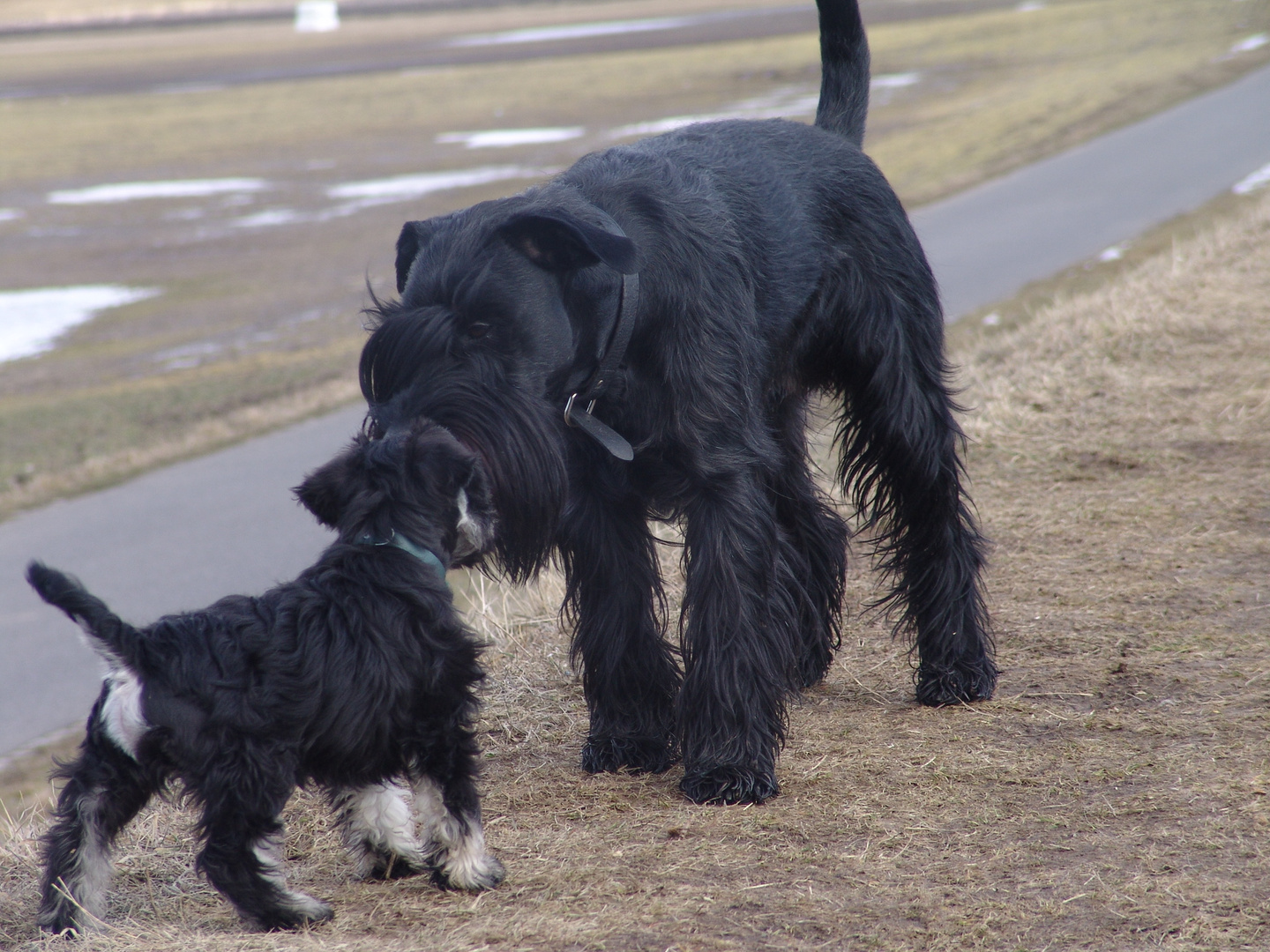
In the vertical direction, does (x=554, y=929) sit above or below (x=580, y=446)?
below

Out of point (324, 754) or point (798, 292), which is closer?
point (324, 754)

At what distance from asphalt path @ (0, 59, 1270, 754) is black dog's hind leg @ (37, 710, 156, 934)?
13.2 ft

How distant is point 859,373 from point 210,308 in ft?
50.9

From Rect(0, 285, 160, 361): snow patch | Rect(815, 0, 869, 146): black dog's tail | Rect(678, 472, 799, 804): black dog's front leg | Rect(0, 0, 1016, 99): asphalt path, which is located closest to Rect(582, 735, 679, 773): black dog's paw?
Rect(678, 472, 799, 804): black dog's front leg

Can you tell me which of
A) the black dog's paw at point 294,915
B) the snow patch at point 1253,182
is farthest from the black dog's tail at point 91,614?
the snow patch at point 1253,182

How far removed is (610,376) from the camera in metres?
3.50

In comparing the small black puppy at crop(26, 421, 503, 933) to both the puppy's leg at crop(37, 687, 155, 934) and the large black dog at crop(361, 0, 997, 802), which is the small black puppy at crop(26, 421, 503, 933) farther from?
the large black dog at crop(361, 0, 997, 802)

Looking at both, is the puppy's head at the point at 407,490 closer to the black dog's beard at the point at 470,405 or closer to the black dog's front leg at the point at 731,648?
the black dog's beard at the point at 470,405

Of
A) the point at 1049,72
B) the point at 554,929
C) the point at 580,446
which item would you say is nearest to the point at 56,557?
A: the point at 580,446

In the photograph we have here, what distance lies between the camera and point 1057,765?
150 inches

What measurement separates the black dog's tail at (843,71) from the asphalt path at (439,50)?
46796mm

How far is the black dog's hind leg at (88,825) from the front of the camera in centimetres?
295

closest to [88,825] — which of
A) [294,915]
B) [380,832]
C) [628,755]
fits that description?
[294,915]

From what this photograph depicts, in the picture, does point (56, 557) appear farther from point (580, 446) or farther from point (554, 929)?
point (554, 929)
